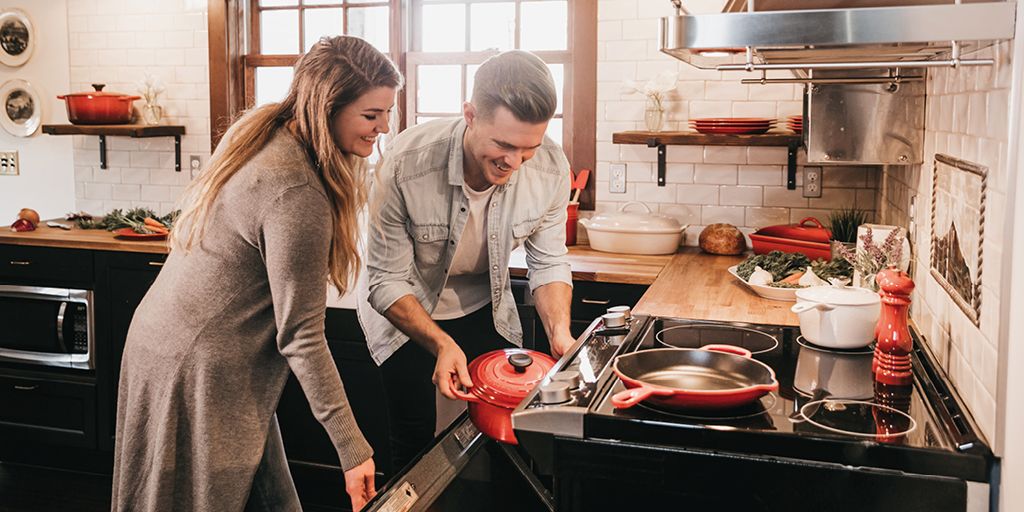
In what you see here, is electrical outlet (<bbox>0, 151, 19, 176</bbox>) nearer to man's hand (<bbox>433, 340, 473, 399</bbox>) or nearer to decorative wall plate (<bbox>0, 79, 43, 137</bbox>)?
decorative wall plate (<bbox>0, 79, 43, 137</bbox>)

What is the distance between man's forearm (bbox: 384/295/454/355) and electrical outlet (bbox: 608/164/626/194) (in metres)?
1.92

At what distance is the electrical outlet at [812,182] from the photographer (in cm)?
388

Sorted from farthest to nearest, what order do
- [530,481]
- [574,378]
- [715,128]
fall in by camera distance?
1. [715,128]
2. [530,481]
3. [574,378]

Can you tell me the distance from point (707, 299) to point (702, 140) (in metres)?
1.14

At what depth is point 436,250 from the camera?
8.59ft

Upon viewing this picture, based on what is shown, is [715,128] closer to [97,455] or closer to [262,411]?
[262,411]

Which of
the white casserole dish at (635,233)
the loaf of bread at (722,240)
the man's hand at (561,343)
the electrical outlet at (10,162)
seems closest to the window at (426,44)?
the white casserole dish at (635,233)

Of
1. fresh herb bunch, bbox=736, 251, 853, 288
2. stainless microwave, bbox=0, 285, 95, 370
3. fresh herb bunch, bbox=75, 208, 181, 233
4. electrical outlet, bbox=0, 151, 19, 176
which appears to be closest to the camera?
fresh herb bunch, bbox=736, 251, 853, 288

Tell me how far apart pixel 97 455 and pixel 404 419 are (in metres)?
2.22

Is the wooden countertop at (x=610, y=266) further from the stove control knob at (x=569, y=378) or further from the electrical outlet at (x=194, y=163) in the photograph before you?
the electrical outlet at (x=194, y=163)

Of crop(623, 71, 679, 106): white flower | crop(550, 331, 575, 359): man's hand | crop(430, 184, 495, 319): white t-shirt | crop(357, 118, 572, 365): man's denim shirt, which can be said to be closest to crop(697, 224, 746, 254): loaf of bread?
crop(623, 71, 679, 106): white flower

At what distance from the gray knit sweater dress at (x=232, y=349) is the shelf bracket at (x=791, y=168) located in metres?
2.53

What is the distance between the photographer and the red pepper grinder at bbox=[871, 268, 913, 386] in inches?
68.7

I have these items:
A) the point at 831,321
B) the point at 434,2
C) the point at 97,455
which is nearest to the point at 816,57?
the point at 831,321
